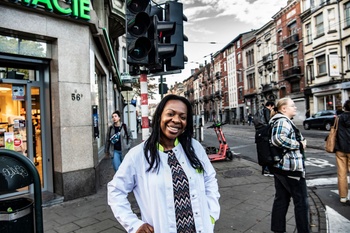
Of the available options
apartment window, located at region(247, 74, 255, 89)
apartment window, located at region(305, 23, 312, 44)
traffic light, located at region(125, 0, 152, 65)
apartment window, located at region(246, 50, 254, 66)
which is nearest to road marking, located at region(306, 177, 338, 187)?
traffic light, located at region(125, 0, 152, 65)

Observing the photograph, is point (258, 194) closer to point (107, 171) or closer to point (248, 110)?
point (107, 171)

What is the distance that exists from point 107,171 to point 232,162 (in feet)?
13.9

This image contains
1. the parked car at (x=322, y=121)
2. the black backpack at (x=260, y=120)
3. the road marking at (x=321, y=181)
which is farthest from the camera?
the parked car at (x=322, y=121)

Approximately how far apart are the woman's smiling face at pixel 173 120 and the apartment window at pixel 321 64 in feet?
96.5

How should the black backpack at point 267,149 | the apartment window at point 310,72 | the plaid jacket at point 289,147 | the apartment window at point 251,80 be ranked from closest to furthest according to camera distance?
the plaid jacket at point 289,147
the black backpack at point 267,149
the apartment window at point 310,72
the apartment window at point 251,80

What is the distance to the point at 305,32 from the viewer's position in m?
30.6

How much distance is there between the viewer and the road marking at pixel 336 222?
12.6 ft

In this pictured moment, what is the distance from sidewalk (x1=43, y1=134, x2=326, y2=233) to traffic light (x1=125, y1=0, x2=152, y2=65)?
2659 millimetres

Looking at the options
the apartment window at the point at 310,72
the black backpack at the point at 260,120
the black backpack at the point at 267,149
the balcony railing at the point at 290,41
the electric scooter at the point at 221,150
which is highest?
the balcony railing at the point at 290,41

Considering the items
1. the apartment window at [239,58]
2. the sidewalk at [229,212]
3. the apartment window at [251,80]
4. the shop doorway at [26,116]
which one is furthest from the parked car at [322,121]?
the apartment window at [239,58]

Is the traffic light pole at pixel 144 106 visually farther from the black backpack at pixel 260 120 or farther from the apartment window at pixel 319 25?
the apartment window at pixel 319 25

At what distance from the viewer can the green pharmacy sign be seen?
5.26 m

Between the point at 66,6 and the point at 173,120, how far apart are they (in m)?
5.12

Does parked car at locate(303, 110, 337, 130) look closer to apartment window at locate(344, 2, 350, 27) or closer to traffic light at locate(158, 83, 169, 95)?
apartment window at locate(344, 2, 350, 27)
